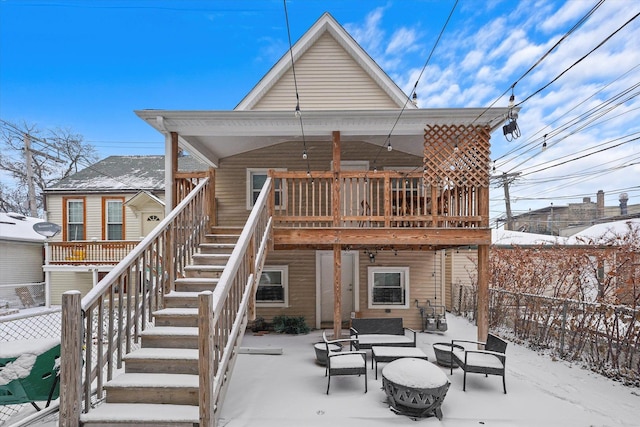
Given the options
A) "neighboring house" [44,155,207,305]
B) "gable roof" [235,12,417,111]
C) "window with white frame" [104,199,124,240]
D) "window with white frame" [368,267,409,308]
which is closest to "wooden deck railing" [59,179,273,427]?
"window with white frame" [368,267,409,308]

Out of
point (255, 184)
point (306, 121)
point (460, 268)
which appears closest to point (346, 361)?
point (306, 121)

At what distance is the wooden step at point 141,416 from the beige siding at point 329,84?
25.7 ft

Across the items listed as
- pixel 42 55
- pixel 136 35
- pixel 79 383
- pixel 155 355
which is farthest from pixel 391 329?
pixel 42 55

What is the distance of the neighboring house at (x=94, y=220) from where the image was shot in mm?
12594

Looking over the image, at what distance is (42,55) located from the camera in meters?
24.5

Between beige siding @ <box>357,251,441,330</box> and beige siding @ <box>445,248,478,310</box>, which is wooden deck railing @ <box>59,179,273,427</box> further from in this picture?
beige siding @ <box>445,248,478,310</box>

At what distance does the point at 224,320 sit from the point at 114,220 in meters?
12.7

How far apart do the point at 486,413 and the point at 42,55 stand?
34282mm

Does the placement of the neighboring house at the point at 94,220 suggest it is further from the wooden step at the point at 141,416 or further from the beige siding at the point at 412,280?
the wooden step at the point at 141,416

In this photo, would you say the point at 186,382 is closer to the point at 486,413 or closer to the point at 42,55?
Result: the point at 486,413

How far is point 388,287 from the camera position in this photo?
828 centimetres

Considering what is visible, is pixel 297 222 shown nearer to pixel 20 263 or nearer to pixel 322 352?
pixel 322 352

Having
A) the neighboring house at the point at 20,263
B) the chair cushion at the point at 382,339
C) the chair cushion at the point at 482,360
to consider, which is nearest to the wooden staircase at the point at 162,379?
the chair cushion at the point at 382,339

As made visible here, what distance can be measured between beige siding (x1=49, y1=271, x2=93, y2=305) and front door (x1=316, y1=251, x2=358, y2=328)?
10.8 metres
